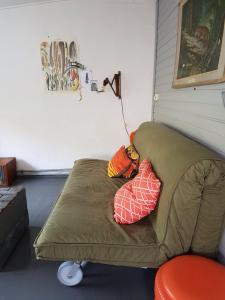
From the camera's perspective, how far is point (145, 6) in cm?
277

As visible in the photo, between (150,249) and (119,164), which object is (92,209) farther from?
(119,164)

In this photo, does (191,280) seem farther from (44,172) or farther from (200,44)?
(44,172)

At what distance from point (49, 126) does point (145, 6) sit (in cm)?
206

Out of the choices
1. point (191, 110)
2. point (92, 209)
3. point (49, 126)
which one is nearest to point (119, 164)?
point (92, 209)

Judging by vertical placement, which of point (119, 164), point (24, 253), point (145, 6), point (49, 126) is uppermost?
point (145, 6)

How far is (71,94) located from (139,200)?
2160 millimetres

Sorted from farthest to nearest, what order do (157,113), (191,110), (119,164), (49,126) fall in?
(49,126) → (157,113) → (119,164) → (191,110)

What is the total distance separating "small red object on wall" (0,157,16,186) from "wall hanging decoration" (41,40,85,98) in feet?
3.92

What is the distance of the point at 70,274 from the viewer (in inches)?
57.8

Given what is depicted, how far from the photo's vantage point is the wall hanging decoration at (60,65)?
2.90 metres

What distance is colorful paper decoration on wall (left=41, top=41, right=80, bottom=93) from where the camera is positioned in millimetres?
2896

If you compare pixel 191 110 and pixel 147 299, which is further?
pixel 191 110

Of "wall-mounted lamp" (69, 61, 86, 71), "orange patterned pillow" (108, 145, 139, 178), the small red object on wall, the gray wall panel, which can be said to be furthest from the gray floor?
"wall-mounted lamp" (69, 61, 86, 71)

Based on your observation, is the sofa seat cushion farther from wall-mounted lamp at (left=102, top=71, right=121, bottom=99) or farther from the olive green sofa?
wall-mounted lamp at (left=102, top=71, right=121, bottom=99)
